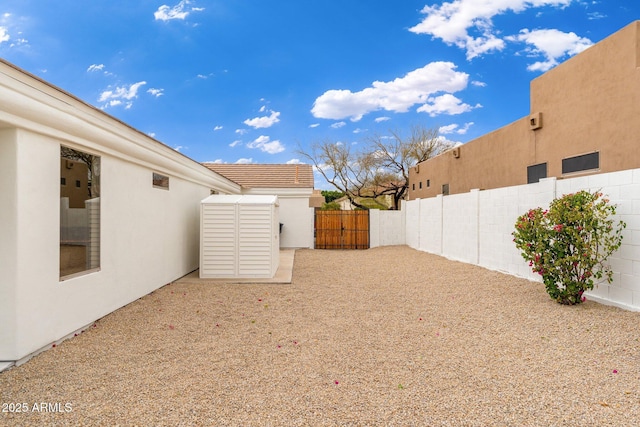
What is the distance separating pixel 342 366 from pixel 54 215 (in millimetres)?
3821

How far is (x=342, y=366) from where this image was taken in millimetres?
3703

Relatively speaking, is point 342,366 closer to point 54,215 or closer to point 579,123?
point 54,215

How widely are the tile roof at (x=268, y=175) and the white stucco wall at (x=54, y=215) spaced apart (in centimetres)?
943

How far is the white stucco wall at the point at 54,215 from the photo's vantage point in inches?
151

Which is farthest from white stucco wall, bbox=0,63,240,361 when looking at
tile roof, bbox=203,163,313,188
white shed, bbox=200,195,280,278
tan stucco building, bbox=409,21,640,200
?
tan stucco building, bbox=409,21,640,200

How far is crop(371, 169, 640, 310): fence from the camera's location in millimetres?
5562

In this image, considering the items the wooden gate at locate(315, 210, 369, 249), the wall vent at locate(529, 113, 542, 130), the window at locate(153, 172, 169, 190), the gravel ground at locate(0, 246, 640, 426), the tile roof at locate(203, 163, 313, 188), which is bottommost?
the gravel ground at locate(0, 246, 640, 426)

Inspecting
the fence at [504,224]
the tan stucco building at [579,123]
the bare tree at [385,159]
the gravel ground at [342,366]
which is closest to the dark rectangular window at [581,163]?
the tan stucco building at [579,123]

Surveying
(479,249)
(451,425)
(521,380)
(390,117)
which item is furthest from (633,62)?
(390,117)

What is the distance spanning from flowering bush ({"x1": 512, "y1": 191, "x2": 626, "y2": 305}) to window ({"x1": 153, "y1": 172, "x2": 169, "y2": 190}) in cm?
713

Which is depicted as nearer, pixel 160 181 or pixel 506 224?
pixel 160 181

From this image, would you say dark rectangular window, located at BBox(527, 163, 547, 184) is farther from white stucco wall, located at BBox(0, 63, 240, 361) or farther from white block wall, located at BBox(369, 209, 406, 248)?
white stucco wall, located at BBox(0, 63, 240, 361)

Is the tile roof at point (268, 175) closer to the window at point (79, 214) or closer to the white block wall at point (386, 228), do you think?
the white block wall at point (386, 228)

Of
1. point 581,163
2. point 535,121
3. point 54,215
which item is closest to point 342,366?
point 54,215
